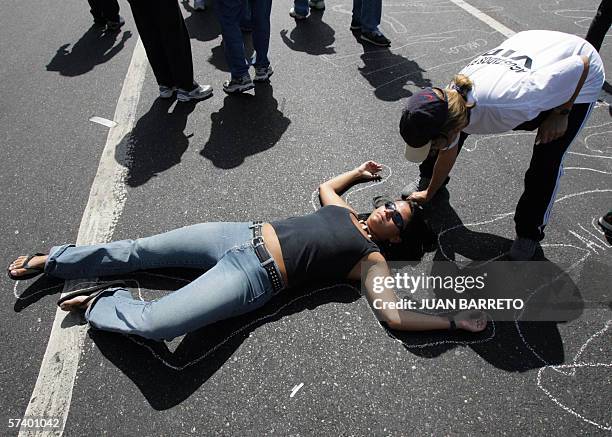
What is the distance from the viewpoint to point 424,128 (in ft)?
7.31

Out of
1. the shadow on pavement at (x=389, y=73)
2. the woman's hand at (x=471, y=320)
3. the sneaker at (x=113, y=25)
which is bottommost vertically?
the woman's hand at (x=471, y=320)

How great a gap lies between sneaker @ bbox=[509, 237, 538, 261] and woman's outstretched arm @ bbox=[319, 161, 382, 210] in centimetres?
115

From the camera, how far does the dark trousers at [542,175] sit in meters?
2.43

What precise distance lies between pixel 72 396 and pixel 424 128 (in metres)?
2.46

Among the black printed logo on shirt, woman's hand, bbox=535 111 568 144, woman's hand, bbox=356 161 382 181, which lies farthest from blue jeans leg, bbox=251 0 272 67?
woman's hand, bbox=535 111 568 144

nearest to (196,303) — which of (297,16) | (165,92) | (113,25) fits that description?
(165,92)

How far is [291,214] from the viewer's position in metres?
3.22

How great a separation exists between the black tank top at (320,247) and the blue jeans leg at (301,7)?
4.43m

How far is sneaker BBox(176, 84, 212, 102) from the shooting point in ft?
14.5

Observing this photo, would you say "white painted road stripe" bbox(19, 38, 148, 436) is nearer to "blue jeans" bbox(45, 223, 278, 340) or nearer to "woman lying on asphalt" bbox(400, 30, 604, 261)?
"blue jeans" bbox(45, 223, 278, 340)

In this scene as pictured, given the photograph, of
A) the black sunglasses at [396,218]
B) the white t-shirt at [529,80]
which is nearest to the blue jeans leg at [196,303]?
the black sunglasses at [396,218]

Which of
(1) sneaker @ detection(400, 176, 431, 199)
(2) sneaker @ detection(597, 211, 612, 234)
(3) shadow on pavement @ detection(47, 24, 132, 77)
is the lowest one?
(2) sneaker @ detection(597, 211, 612, 234)

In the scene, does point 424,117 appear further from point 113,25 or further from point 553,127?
point 113,25

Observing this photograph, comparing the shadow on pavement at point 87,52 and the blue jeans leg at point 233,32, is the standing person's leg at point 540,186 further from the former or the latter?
the shadow on pavement at point 87,52
